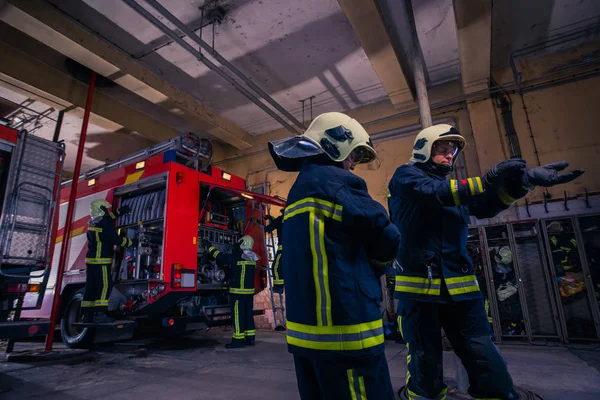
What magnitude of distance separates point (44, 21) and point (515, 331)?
865cm

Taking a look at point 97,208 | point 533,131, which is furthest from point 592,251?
point 97,208

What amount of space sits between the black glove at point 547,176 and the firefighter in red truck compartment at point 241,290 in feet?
13.6

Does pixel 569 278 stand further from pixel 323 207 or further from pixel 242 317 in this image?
pixel 323 207

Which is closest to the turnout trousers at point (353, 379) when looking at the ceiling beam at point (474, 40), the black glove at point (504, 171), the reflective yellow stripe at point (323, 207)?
the reflective yellow stripe at point (323, 207)

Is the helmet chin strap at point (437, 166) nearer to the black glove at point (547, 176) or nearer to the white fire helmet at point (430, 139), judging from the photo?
the white fire helmet at point (430, 139)

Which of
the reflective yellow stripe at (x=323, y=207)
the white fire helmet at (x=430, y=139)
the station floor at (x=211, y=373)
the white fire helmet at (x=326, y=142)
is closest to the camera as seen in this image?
the reflective yellow stripe at (x=323, y=207)

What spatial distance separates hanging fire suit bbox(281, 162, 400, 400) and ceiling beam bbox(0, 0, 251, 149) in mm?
5817

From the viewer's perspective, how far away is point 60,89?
6.77 meters

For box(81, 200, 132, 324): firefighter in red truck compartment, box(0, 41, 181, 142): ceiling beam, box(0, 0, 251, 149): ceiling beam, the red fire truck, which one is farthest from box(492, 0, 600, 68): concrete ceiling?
box(0, 41, 181, 142): ceiling beam

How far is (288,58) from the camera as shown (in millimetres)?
6652

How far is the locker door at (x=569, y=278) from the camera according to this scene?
5137mm

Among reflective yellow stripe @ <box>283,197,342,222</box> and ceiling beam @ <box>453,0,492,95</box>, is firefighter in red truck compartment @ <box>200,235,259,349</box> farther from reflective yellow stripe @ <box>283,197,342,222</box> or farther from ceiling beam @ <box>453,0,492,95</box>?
ceiling beam @ <box>453,0,492,95</box>

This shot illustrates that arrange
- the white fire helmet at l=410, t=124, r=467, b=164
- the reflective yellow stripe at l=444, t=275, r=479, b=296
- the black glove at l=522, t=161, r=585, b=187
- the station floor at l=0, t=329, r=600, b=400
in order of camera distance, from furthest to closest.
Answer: the station floor at l=0, t=329, r=600, b=400
the white fire helmet at l=410, t=124, r=467, b=164
the reflective yellow stripe at l=444, t=275, r=479, b=296
the black glove at l=522, t=161, r=585, b=187

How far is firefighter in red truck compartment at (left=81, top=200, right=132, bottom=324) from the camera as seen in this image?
186 inches
